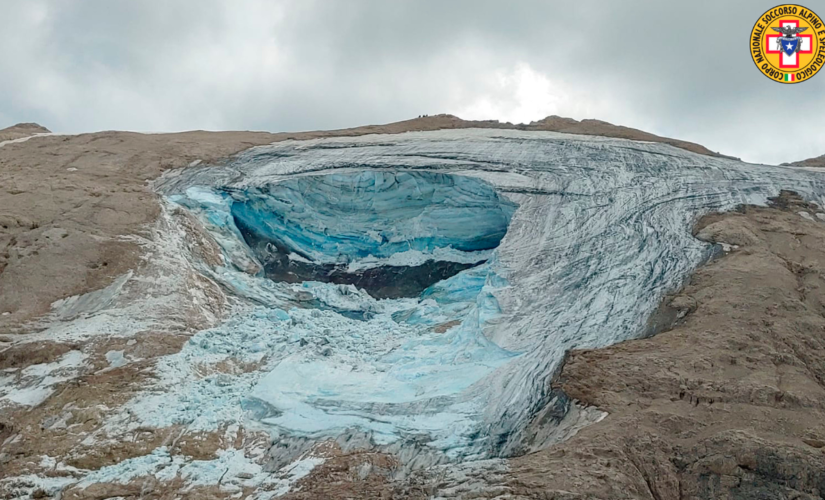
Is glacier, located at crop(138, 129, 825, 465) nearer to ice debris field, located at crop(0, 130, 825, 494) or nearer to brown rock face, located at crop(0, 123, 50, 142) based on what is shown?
ice debris field, located at crop(0, 130, 825, 494)

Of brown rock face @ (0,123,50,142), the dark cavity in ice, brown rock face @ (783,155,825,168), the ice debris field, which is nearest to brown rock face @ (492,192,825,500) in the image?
the ice debris field

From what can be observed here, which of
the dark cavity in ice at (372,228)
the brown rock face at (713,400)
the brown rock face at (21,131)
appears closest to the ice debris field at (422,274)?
the dark cavity in ice at (372,228)

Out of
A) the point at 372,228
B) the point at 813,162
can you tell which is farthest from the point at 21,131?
the point at 813,162

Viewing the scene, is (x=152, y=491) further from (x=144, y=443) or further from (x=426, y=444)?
(x=426, y=444)

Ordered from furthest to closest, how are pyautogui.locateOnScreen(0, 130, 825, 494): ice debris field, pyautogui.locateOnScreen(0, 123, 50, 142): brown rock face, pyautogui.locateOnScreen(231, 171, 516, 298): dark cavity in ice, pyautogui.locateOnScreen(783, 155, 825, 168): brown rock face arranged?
pyautogui.locateOnScreen(0, 123, 50, 142): brown rock face < pyautogui.locateOnScreen(783, 155, 825, 168): brown rock face < pyautogui.locateOnScreen(231, 171, 516, 298): dark cavity in ice < pyautogui.locateOnScreen(0, 130, 825, 494): ice debris field

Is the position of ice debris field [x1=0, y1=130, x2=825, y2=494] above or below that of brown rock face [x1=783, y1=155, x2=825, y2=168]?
below

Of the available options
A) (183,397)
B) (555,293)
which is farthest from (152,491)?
(555,293)

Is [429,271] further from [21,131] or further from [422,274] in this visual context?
[21,131]
